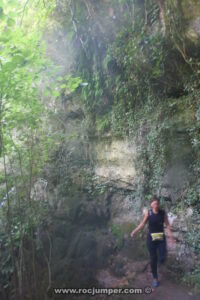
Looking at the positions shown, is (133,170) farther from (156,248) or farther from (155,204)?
(156,248)

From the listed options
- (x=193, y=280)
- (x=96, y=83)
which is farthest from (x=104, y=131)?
(x=193, y=280)

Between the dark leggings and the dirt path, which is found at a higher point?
the dark leggings

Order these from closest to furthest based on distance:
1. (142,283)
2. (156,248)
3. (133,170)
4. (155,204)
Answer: (155,204) → (156,248) → (142,283) → (133,170)

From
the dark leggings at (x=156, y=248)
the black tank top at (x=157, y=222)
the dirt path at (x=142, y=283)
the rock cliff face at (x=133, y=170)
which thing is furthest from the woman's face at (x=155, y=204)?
the dirt path at (x=142, y=283)

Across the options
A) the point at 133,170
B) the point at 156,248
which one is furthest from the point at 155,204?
the point at 133,170

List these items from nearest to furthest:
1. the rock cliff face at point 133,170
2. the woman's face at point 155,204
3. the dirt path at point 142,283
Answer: the woman's face at point 155,204, the dirt path at point 142,283, the rock cliff face at point 133,170

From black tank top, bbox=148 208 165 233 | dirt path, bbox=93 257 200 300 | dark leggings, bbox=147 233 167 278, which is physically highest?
→ black tank top, bbox=148 208 165 233

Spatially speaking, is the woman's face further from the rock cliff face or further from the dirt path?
the dirt path

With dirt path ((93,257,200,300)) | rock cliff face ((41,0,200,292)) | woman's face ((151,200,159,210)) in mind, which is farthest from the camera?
rock cliff face ((41,0,200,292))

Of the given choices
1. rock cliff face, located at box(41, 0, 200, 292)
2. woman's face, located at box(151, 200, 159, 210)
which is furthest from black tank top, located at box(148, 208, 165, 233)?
rock cliff face, located at box(41, 0, 200, 292)

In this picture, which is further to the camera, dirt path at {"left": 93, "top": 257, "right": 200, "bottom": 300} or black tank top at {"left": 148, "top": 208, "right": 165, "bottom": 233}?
dirt path at {"left": 93, "top": 257, "right": 200, "bottom": 300}

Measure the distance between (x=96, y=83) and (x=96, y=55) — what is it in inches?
26.9

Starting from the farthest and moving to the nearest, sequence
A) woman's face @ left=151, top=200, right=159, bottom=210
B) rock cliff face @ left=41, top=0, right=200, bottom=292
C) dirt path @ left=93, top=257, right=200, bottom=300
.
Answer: rock cliff face @ left=41, top=0, right=200, bottom=292 < dirt path @ left=93, top=257, right=200, bottom=300 < woman's face @ left=151, top=200, right=159, bottom=210

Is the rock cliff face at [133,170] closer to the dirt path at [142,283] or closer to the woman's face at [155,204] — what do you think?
the dirt path at [142,283]
